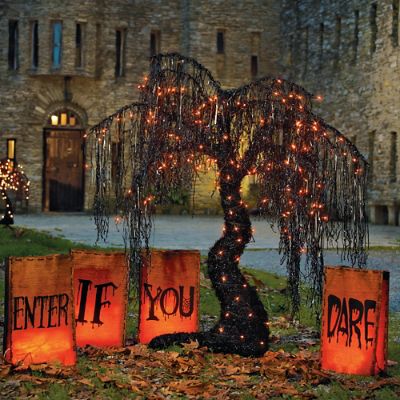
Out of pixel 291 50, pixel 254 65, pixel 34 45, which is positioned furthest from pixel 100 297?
pixel 254 65

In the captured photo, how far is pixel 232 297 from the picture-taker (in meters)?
5.55

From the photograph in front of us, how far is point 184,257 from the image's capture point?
579 cm

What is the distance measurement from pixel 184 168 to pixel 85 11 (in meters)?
20.3

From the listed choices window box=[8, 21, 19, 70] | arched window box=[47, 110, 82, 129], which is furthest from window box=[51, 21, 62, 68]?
arched window box=[47, 110, 82, 129]

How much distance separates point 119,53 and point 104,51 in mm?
602

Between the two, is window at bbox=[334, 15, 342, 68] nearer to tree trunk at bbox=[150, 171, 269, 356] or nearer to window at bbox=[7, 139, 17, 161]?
window at bbox=[7, 139, 17, 161]

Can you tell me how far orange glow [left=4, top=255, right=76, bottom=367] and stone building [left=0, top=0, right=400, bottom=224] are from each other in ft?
57.4

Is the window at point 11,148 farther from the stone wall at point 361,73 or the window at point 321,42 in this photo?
the window at point 321,42

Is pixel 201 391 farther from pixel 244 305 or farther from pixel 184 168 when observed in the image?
pixel 184 168

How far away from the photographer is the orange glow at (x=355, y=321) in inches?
196

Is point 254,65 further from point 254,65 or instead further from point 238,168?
point 238,168

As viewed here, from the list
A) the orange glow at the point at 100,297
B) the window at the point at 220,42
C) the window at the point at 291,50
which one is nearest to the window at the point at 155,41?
the window at the point at 220,42

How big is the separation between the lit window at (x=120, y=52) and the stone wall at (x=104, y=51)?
145mm

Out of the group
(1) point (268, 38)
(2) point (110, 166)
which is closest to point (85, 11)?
(1) point (268, 38)
